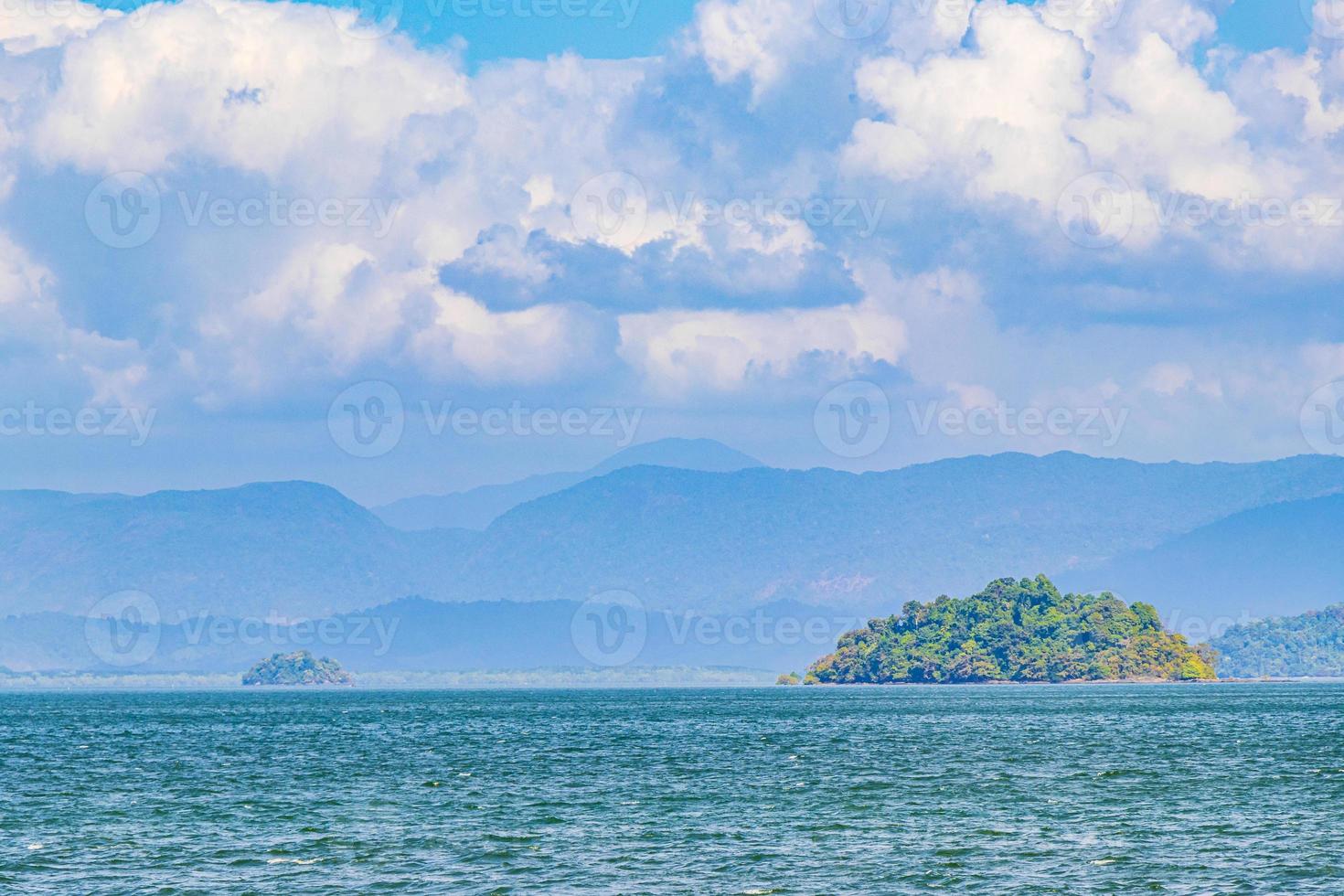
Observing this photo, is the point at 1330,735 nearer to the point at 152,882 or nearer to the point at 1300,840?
the point at 1300,840

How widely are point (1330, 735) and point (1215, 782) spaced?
59.6 m

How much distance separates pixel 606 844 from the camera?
8231cm

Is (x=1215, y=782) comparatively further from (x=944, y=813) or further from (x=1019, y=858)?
(x=1019, y=858)

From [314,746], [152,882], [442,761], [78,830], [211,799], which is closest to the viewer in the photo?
[152,882]

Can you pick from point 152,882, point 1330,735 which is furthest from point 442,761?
point 1330,735

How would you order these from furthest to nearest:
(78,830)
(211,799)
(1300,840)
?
(211,799), (78,830), (1300,840)

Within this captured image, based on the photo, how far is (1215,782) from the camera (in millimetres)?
108625

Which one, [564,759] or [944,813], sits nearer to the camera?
[944,813]

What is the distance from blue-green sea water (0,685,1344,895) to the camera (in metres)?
72.1

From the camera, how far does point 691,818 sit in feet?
304

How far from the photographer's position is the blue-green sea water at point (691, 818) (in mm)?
72062

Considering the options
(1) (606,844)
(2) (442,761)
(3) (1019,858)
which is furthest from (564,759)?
(3) (1019,858)

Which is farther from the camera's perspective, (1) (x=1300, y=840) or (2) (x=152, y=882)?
(1) (x=1300, y=840)

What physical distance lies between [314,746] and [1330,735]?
8951cm
